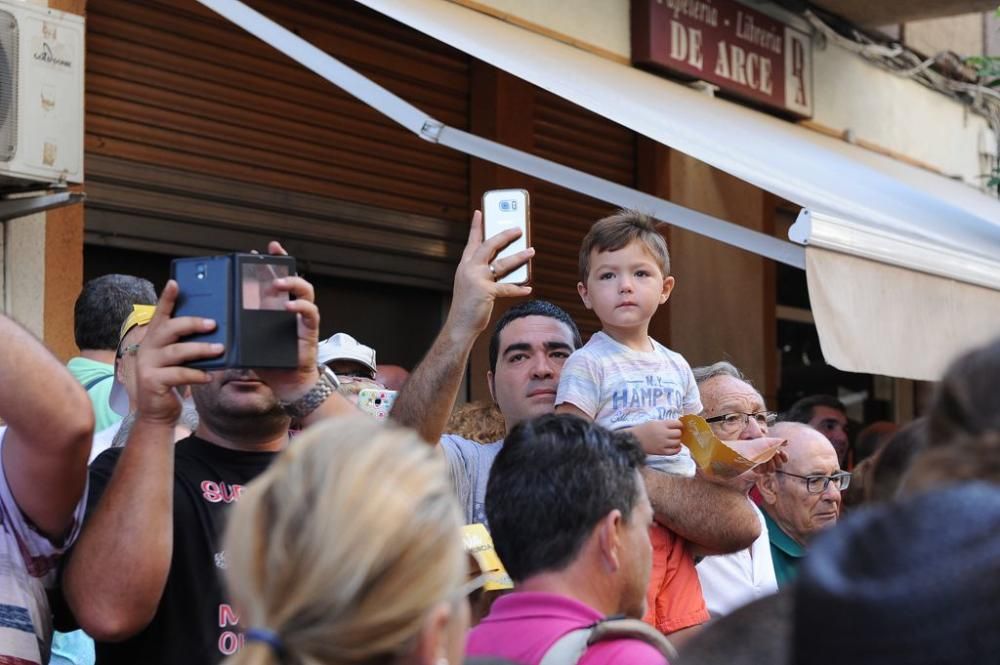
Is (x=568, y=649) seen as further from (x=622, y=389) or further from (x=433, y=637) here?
(x=622, y=389)

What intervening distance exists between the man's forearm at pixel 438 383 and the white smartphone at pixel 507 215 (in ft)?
1.00

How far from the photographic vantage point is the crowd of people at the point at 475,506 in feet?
4.42

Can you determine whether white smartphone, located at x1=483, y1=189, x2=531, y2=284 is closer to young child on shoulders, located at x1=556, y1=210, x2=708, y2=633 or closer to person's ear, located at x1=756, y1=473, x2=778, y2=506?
young child on shoulders, located at x1=556, y1=210, x2=708, y2=633

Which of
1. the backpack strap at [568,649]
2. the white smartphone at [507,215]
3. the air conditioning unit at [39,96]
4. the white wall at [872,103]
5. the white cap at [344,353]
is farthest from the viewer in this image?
the white wall at [872,103]

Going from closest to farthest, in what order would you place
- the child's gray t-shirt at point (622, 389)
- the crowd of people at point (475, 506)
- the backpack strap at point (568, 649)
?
the crowd of people at point (475, 506) < the backpack strap at point (568, 649) < the child's gray t-shirt at point (622, 389)

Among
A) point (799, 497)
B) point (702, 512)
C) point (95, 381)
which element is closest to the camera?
point (702, 512)

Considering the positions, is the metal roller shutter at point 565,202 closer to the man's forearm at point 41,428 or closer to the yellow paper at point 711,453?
the yellow paper at point 711,453

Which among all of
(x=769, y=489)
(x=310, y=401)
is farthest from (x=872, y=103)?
(x=310, y=401)

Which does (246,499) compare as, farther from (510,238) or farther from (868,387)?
(868,387)

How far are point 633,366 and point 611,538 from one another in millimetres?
1496

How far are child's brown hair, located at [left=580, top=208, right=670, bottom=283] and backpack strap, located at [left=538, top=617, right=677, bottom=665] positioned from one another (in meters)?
1.85

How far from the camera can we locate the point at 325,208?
734cm

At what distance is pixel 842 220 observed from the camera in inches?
204

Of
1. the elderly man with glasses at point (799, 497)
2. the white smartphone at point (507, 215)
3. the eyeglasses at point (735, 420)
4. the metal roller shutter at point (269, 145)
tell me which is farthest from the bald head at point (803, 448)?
the metal roller shutter at point (269, 145)
